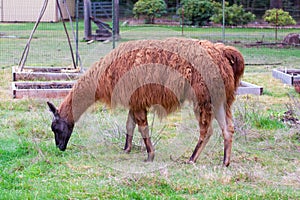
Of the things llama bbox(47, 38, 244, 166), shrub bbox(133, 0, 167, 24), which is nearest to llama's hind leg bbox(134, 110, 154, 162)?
llama bbox(47, 38, 244, 166)

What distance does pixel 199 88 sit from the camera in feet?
21.1

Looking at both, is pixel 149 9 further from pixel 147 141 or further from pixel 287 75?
pixel 147 141

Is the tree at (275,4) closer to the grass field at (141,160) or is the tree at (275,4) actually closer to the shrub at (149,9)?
the shrub at (149,9)

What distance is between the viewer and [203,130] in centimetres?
666

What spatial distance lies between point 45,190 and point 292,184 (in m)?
2.47

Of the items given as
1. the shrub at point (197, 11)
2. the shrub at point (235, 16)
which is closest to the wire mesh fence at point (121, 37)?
the shrub at point (235, 16)

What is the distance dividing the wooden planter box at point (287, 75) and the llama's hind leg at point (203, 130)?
21.2 ft

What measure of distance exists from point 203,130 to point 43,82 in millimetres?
5442

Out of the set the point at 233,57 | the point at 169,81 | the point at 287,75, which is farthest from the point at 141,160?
the point at 287,75

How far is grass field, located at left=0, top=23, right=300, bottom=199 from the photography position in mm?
5474

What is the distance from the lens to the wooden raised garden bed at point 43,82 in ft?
34.5

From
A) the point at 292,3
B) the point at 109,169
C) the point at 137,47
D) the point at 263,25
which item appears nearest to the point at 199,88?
the point at 137,47

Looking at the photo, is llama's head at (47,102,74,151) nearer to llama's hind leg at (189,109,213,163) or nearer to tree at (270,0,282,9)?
llama's hind leg at (189,109,213,163)

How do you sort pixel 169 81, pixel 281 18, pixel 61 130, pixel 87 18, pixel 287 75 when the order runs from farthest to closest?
pixel 281 18, pixel 87 18, pixel 287 75, pixel 61 130, pixel 169 81
